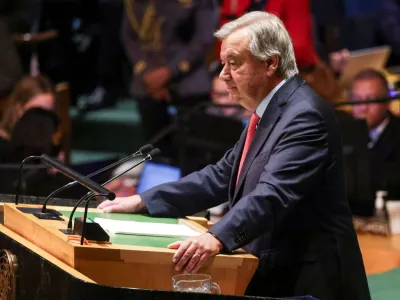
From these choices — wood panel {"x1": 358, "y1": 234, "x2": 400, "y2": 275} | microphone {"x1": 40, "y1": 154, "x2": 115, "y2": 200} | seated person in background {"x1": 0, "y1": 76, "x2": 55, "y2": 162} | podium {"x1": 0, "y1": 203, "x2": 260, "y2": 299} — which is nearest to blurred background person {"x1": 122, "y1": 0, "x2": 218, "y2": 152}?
seated person in background {"x1": 0, "y1": 76, "x2": 55, "y2": 162}

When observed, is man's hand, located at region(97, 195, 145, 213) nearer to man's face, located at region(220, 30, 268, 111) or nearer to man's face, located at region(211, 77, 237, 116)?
man's face, located at region(220, 30, 268, 111)

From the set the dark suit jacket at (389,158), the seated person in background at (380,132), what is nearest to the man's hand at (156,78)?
the seated person in background at (380,132)

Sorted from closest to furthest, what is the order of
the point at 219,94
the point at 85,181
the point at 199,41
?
1. the point at 85,181
2. the point at 219,94
3. the point at 199,41

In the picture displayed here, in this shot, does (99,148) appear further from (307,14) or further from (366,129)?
(366,129)

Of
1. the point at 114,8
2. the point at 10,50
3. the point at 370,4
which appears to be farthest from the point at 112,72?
the point at 370,4

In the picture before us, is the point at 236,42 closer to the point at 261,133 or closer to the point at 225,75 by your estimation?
the point at 225,75

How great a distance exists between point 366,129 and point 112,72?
3.92 m

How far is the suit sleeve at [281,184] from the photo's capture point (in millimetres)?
3146

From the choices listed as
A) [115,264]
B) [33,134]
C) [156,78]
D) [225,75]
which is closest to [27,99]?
[33,134]

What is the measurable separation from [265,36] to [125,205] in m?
0.81

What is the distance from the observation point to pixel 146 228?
3.36 meters

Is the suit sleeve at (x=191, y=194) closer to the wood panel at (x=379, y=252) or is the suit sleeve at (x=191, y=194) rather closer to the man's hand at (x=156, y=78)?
the wood panel at (x=379, y=252)

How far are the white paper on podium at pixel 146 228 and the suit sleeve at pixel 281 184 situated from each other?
0.23 m

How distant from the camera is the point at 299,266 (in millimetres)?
3350
